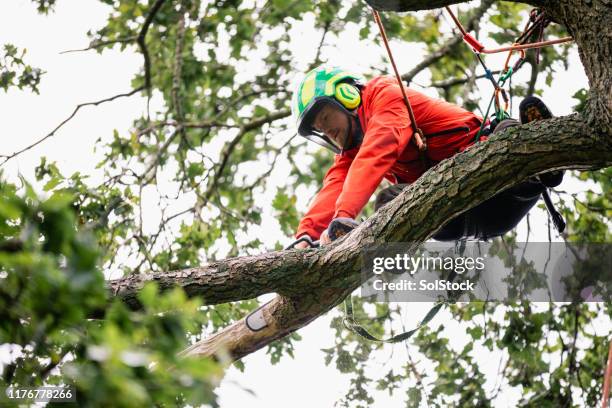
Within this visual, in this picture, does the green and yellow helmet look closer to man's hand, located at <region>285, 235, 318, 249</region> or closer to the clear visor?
the clear visor

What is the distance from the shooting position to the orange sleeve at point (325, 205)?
415 cm

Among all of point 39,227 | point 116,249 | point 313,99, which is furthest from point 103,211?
point 39,227

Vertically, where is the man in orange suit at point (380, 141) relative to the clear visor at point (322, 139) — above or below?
below

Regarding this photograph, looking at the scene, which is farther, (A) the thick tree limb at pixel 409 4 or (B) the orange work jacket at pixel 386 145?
(B) the orange work jacket at pixel 386 145

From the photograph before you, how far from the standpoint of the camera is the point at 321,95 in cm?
425

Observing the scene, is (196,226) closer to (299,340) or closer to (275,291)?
(299,340)

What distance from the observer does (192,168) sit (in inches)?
241

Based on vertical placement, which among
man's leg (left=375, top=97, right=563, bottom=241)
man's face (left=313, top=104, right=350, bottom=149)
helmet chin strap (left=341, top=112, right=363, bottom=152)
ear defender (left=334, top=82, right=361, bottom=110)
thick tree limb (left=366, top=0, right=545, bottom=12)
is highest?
ear defender (left=334, top=82, right=361, bottom=110)

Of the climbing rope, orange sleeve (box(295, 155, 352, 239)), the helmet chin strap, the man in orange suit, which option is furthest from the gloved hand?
the helmet chin strap

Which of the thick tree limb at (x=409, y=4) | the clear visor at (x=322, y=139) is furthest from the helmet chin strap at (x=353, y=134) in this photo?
the thick tree limb at (x=409, y=4)

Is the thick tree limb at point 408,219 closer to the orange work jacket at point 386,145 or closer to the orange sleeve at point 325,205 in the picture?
the orange work jacket at point 386,145

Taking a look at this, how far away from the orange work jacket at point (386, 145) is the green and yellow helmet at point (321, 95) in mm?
84

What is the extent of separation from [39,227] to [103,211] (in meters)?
3.25

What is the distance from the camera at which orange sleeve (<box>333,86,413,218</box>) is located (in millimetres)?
3592
